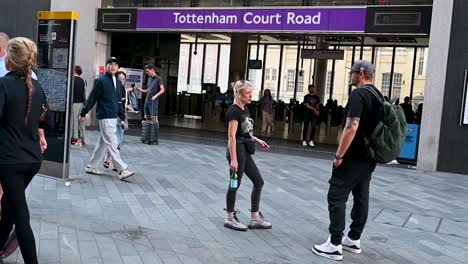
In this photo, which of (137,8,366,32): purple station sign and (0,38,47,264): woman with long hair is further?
(137,8,366,32): purple station sign

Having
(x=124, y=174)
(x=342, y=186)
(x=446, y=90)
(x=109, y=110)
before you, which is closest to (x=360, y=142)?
(x=342, y=186)

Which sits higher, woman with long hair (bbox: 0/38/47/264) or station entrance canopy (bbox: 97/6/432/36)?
station entrance canopy (bbox: 97/6/432/36)

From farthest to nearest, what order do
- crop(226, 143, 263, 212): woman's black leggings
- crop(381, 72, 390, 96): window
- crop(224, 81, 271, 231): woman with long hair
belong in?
crop(381, 72, 390, 96): window < crop(226, 143, 263, 212): woman's black leggings < crop(224, 81, 271, 231): woman with long hair

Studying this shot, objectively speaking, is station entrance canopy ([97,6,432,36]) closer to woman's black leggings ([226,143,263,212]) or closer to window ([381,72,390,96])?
woman's black leggings ([226,143,263,212])

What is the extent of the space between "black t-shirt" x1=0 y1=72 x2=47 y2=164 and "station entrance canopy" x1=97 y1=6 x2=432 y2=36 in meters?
10.1

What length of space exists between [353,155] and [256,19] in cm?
955

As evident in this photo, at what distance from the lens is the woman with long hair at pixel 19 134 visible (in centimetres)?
376

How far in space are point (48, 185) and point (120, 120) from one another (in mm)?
1836

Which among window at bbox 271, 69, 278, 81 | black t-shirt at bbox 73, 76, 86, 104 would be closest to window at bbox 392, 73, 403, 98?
window at bbox 271, 69, 278, 81

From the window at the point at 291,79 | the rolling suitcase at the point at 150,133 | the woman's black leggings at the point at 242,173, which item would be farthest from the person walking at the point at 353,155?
the window at the point at 291,79

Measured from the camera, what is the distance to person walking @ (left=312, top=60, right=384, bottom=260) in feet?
16.2

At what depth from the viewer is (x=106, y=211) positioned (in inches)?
249

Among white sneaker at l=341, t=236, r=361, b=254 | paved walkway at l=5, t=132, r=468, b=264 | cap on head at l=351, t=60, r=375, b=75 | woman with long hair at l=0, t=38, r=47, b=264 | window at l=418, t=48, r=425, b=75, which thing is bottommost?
paved walkway at l=5, t=132, r=468, b=264

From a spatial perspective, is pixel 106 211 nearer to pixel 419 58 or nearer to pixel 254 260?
pixel 254 260
